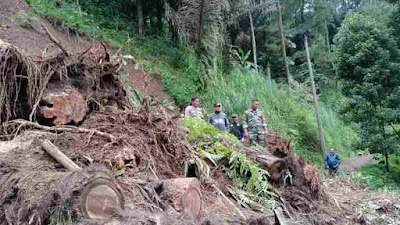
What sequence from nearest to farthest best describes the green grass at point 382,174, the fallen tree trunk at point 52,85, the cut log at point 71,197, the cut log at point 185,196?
1. the cut log at point 71,197
2. the cut log at point 185,196
3. the fallen tree trunk at point 52,85
4. the green grass at point 382,174

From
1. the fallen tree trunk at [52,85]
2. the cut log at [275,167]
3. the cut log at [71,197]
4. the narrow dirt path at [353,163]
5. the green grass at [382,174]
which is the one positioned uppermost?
the fallen tree trunk at [52,85]

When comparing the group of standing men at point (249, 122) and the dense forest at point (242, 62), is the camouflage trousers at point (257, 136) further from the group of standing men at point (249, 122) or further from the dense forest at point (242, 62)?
the dense forest at point (242, 62)

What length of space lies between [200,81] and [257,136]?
24.0ft

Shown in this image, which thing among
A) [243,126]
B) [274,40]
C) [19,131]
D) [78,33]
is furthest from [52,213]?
[274,40]

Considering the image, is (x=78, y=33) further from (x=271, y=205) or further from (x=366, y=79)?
(x=271, y=205)

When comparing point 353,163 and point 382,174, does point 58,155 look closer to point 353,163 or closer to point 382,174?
point 382,174

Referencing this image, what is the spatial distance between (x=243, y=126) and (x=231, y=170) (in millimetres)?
2777

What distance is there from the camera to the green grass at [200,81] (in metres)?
17.0

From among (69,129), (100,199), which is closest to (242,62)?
(69,129)

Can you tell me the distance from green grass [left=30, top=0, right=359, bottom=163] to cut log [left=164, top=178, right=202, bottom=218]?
996cm

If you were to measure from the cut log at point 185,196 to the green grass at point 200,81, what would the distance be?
9959 mm

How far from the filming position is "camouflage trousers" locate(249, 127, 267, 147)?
10.1m

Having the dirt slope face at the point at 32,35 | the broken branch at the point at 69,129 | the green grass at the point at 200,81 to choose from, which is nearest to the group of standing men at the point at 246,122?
the broken branch at the point at 69,129

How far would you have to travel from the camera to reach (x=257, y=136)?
1007cm
